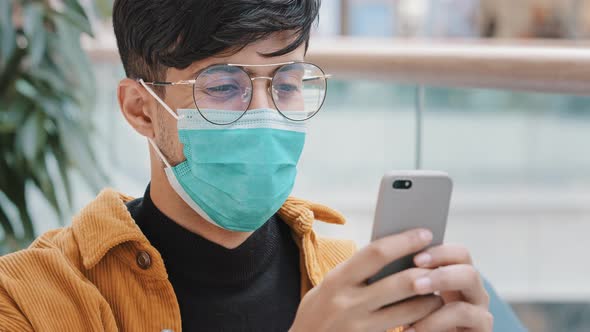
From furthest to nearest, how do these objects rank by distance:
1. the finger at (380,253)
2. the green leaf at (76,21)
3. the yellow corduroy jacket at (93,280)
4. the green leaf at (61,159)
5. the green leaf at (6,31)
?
1. the green leaf at (61,159)
2. the green leaf at (76,21)
3. the green leaf at (6,31)
4. the yellow corduroy jacket at (93,280)
5. the finger at (380,253)

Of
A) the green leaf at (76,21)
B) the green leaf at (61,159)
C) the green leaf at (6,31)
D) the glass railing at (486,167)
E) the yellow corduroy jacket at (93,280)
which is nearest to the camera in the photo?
the yellow corduroy jacket at (93,280)

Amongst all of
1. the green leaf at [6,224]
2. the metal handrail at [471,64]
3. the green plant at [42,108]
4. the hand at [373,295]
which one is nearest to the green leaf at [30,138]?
the green plant at [42,108]

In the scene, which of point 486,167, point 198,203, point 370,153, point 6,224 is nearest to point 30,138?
point 6,224

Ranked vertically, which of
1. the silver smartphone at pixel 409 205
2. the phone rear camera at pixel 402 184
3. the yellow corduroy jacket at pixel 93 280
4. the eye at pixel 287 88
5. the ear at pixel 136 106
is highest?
the eye at pixel 287 88

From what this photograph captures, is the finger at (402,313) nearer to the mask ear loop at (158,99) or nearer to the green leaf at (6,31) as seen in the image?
the mask ear loop at (158,99)

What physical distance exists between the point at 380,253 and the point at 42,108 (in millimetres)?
1804

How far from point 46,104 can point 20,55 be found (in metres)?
0.17

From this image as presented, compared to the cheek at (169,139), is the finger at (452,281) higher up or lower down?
lower down

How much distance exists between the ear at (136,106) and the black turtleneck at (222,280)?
4.6 inches

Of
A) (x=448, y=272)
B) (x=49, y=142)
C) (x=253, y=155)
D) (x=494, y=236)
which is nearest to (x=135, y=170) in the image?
(x=49, y=142)

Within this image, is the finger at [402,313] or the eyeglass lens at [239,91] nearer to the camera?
the finger at [402,313]

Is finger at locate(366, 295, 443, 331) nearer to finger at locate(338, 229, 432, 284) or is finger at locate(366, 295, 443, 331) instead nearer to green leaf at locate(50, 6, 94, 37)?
finger at locate(338, 229, 432, 284)

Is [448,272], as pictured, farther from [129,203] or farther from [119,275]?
[129,203]

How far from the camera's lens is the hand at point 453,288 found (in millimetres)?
979
